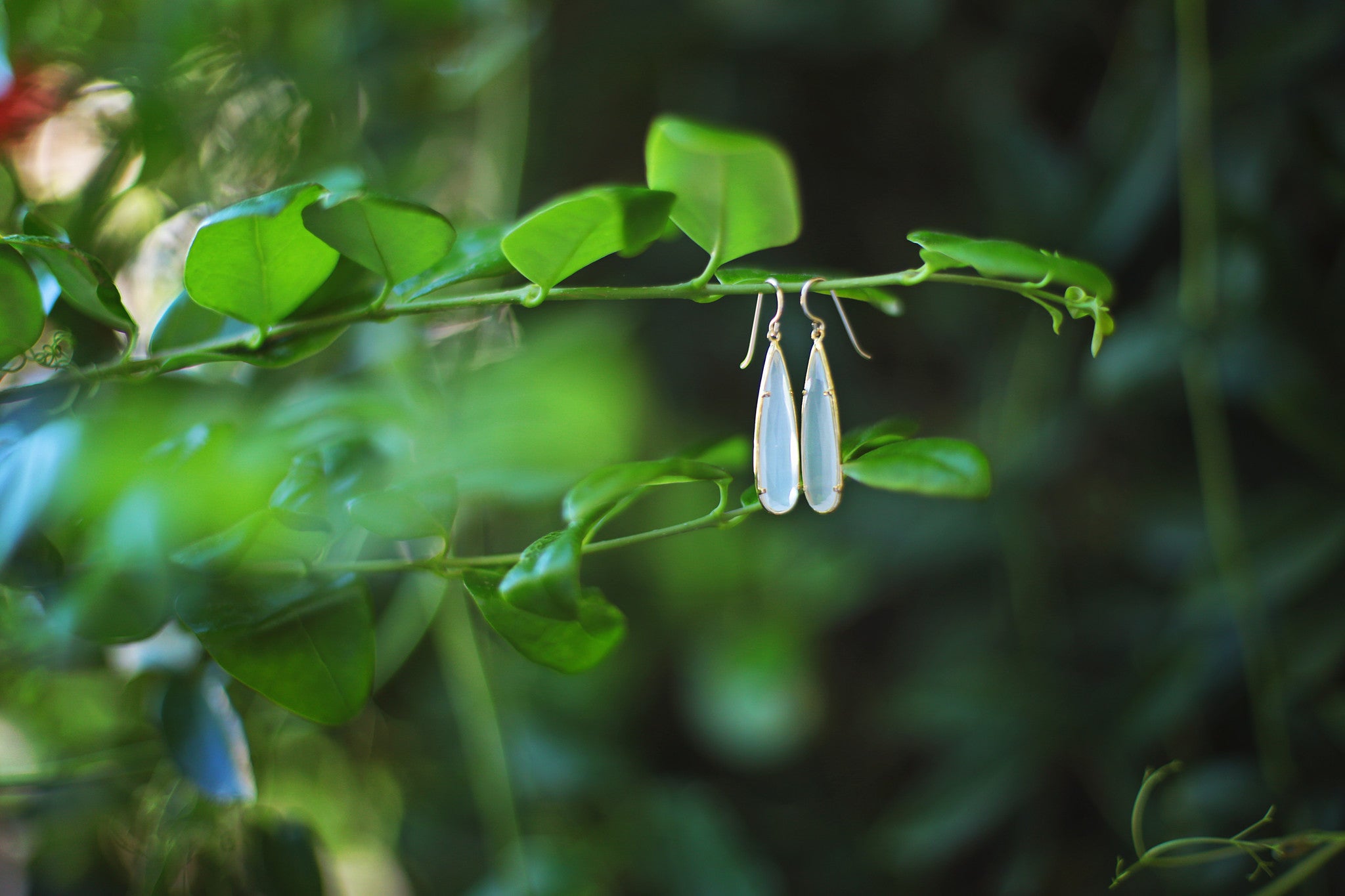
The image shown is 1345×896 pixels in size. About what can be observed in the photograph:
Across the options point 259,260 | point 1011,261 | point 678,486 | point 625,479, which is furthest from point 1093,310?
point 678,486

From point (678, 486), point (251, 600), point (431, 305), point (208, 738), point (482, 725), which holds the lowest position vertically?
point (482, 725)

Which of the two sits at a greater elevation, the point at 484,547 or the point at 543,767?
the point at 484,547

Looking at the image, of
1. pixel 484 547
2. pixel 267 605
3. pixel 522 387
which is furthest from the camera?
pixel 484 547

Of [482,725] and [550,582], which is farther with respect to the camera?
[482,725]

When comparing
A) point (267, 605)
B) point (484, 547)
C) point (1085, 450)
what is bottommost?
point (484, 547)

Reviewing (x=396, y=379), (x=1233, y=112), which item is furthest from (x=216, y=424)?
(x=1233, y=112)

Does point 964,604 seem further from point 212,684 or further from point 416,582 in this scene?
point 212,684

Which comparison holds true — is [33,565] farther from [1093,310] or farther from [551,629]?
[1093,310]

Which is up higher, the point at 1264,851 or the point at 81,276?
the point at 81,276
